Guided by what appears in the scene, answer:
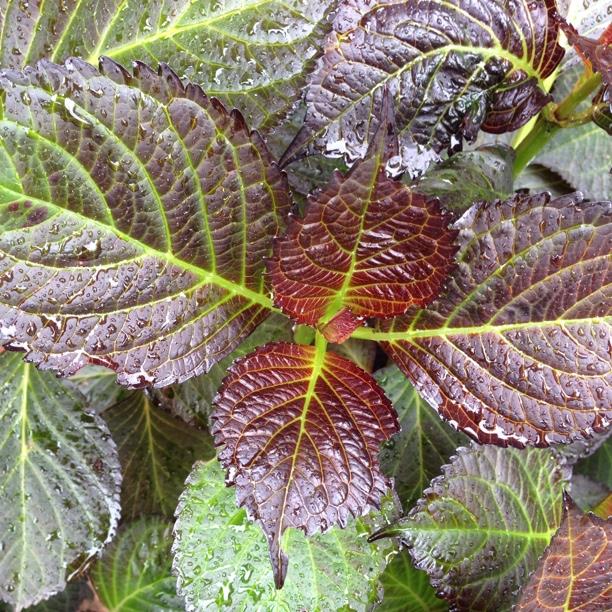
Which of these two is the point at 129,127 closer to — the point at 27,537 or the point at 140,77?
the point at 140,77

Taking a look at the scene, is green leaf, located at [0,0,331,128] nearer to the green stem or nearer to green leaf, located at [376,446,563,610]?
the green stem

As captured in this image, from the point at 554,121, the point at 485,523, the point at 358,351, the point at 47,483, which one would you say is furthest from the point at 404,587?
the point at 554,121

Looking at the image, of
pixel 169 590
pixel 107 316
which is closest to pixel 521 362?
pixel 107 316

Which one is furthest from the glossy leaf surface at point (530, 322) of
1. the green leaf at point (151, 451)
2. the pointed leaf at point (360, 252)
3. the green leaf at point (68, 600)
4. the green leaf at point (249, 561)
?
the green leaf at point (68, 600)

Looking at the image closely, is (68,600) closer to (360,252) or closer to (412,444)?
(412,444)

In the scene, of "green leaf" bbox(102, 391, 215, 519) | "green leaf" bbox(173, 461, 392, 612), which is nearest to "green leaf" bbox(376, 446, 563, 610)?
"green leaf" bbox(173, 461, 392, 612)

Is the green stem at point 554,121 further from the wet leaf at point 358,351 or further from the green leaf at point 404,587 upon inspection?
the green leaf at point 404,587
